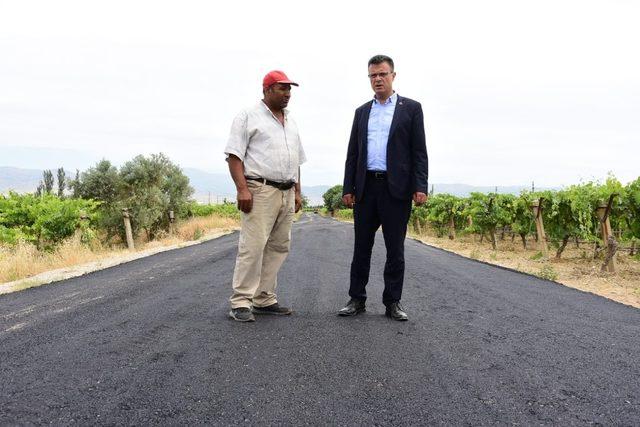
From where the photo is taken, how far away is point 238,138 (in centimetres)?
371

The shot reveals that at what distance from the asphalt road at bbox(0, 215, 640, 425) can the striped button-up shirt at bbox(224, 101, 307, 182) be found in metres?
1.22

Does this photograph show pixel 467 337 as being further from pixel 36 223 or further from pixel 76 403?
pixel 36 223

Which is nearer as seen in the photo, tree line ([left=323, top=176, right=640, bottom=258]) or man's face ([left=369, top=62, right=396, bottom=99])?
man's face ([left=369, top=62, right=396, bottom=99])

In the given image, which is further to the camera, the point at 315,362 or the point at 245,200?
the point at 245,200

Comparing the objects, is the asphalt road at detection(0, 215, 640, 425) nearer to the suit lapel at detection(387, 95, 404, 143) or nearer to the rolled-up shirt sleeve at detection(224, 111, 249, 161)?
the rolled-up shirt sleeve at detection(224, 111, 249, 161)

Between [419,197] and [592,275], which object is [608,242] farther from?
[419,197]

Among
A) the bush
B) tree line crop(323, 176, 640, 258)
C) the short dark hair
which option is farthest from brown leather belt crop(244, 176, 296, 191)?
the bush

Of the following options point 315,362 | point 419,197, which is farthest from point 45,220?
point 315,362

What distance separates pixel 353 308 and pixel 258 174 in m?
1.37

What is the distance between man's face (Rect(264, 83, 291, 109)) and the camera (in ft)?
12.3

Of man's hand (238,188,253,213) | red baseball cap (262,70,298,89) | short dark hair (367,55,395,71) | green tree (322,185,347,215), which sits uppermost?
short dark hair (367,55,395,71)

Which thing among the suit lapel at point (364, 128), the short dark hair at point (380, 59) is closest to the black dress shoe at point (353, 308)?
the suit lapel at point (364, 128)

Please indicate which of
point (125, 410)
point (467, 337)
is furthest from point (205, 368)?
point (467, 337)

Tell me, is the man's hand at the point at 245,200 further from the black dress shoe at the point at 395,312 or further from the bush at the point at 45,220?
the bush at the point at 45,220
